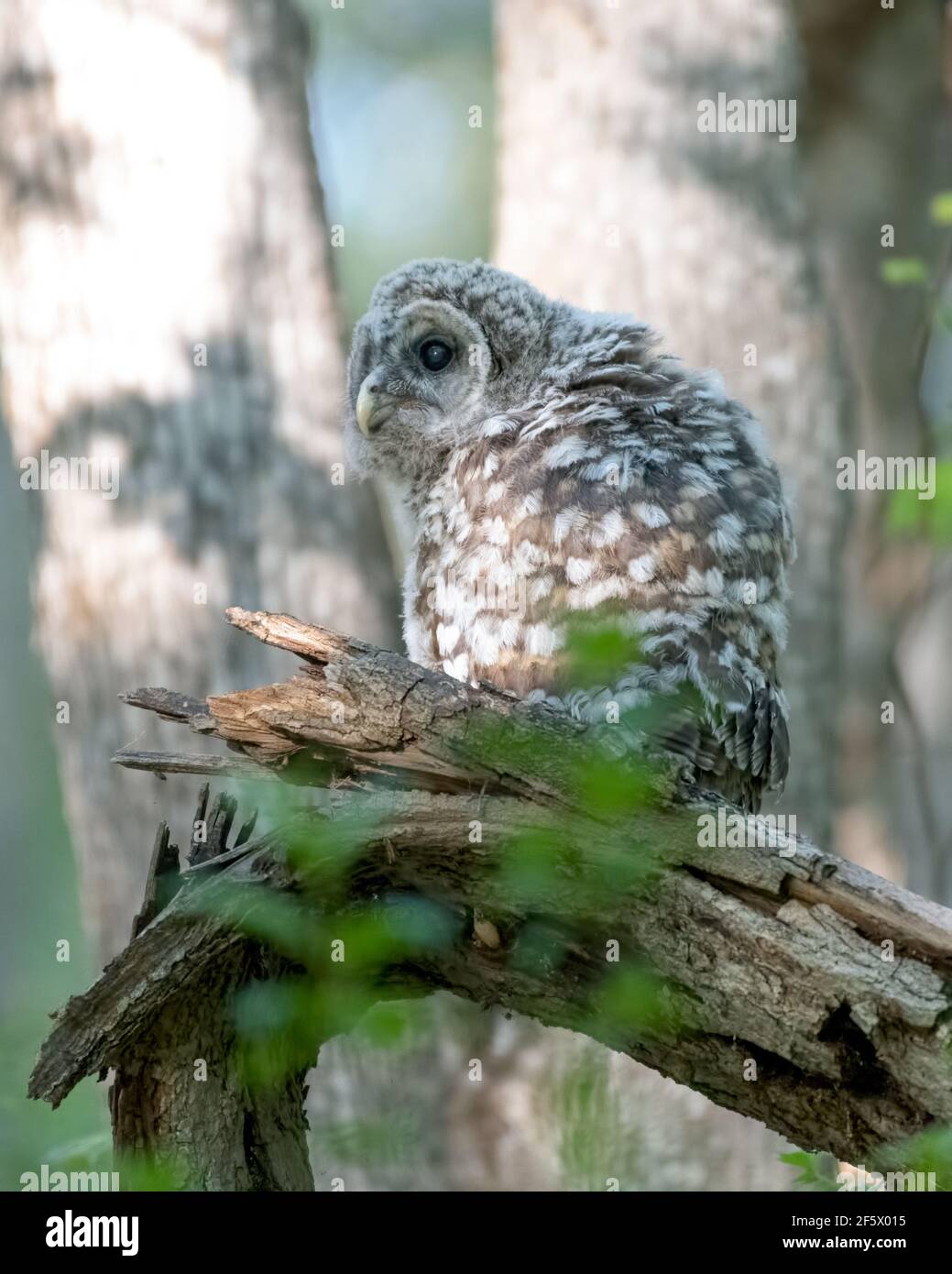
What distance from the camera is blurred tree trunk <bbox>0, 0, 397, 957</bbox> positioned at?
Result: 17.6ft

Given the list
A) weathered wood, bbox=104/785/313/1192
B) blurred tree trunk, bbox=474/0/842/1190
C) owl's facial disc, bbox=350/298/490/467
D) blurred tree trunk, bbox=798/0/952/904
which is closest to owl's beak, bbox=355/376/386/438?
owl's facial disc, bbox=350/298/490/467

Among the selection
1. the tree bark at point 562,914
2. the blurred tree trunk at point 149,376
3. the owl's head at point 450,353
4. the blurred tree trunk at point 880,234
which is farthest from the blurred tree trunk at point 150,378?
the blurred tree trunk at point 880,234

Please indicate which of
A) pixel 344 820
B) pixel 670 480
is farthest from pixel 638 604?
pixel 344 820

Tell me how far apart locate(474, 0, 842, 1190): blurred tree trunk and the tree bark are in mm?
3407

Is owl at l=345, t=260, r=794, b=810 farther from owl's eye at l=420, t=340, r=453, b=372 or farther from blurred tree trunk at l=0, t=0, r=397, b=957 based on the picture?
blurred tree trunk at l=0, t=0, r=397, b=957

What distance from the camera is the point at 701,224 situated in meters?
6.12

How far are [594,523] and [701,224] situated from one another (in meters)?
3.06

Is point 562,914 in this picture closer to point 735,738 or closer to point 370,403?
point 735,738

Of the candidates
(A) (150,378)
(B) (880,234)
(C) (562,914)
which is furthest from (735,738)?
(B) (880,234)

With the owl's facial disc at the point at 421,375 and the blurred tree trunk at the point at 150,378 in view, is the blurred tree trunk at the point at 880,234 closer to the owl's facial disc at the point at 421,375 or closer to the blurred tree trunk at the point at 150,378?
the blurred tree trunk at the point at 150,378

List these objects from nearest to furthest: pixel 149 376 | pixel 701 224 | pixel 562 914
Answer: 1. pixel 562 914
2. pixel 149 376
3. pixel 701 224

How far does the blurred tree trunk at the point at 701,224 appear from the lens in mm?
6078
